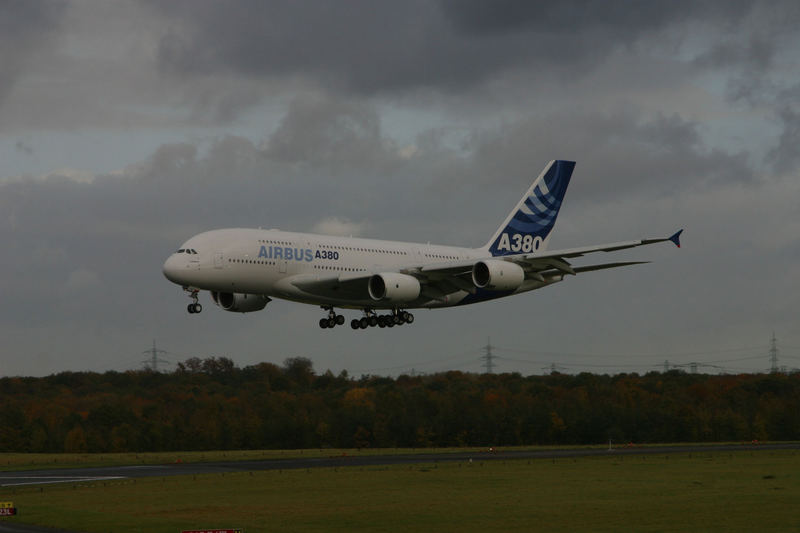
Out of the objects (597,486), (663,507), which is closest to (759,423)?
(597,486)

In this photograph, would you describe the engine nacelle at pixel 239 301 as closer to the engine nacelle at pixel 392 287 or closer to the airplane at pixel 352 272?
the airplane at pixel 352 272

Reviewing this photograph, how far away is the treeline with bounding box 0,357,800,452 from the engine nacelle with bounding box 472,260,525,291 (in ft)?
217

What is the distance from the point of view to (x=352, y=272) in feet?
242

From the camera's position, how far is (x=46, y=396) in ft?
531

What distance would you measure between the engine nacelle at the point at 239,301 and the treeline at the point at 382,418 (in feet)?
196

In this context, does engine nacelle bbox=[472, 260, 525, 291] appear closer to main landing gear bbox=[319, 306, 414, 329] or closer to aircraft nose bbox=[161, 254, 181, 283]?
main landing gear bbox=[319, 306, 414, 329]

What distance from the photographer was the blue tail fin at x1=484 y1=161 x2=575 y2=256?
8894 centimetres

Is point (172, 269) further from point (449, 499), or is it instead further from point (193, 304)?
point (449, 499)

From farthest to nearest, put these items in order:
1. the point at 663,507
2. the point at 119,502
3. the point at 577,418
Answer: the point at 577,418, the point at 119,502, the point at 663,507

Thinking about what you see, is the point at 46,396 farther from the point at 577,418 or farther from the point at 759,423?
the point at 759,423

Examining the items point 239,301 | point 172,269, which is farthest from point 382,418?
point 172,269

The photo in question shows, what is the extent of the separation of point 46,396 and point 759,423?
9723cm

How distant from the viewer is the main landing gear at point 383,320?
78.5 m

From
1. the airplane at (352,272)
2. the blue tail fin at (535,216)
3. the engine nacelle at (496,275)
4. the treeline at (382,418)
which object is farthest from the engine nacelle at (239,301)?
the treeline at (382,418)
